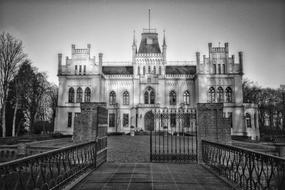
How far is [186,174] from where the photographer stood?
6477mm

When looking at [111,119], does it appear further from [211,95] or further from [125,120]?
[211,95]

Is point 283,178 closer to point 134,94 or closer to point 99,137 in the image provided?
point 99,137

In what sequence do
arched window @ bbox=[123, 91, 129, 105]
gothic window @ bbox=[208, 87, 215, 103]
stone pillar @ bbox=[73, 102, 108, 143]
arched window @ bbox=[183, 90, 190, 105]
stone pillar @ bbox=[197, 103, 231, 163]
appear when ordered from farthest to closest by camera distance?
1. arched window @ bbox=[123, 91, 129, 105]
2. arched window @ bbox=[183, 90, 190, 105]
3. gothic window @ bbox=[208, 87, 215, 103]
4. stone pillar @ bbox=[197, 103, 231, 163]
5. stone pillar @ bbox=[73, 102, 108, 143]

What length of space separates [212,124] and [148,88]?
91.5ft

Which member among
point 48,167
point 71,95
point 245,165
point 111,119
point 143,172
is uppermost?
point 71,95

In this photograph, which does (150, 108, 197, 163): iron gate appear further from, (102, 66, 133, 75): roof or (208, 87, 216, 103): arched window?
(102, 66, 133, 75): roof

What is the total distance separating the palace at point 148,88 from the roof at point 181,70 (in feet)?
0.58

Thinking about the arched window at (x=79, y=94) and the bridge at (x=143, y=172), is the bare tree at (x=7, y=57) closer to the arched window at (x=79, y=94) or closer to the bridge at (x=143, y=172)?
the arched window at (x=79, y=94)

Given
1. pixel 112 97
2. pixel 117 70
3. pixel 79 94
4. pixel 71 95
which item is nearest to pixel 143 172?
pixel 79 94

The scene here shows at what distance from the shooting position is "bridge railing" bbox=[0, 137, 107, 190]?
3.04 m

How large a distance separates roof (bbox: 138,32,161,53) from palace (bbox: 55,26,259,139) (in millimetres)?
177

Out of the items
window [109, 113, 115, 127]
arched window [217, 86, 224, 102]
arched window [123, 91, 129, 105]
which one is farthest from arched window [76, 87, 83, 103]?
arched window [217, 86, 224, 102]

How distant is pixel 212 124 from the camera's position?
8.20 metres

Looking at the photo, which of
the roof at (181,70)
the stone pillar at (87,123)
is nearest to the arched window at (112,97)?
the roof at (181,70)
